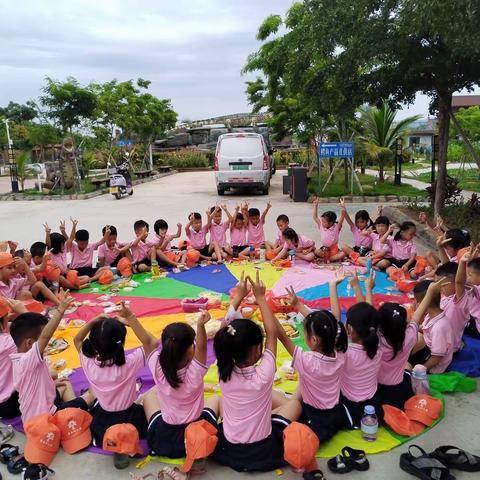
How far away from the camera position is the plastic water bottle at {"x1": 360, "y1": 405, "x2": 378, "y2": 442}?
366 cm

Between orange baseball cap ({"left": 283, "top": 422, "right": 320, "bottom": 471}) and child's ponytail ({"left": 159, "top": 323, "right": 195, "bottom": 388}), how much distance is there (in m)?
0.84

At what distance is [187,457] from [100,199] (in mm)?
17147

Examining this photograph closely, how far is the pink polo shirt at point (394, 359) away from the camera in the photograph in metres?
3.87

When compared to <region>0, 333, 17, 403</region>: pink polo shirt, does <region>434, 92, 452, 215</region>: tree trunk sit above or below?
above

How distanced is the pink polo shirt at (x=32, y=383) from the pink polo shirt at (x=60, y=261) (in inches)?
153

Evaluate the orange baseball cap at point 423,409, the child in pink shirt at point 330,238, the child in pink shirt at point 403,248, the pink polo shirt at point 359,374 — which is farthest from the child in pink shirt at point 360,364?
the child in pink shirt at point 330,238

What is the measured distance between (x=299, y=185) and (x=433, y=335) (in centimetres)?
1256

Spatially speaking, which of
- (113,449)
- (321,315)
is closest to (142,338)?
(113,449)

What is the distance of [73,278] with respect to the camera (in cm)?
755

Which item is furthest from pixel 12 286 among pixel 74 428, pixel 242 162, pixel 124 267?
pixel 242 162

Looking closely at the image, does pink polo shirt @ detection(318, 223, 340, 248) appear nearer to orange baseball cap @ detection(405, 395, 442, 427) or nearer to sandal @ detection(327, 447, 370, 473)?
orange baseball cap @ detection(405, 395, 442, 427)

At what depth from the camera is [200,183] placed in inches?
1014

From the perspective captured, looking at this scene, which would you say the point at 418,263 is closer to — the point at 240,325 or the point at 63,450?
the point at 240,325

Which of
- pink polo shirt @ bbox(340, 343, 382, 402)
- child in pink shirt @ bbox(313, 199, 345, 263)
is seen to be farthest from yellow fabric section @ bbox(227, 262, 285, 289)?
pink polo shirt @ bbox(340, 343, 382, 402)
